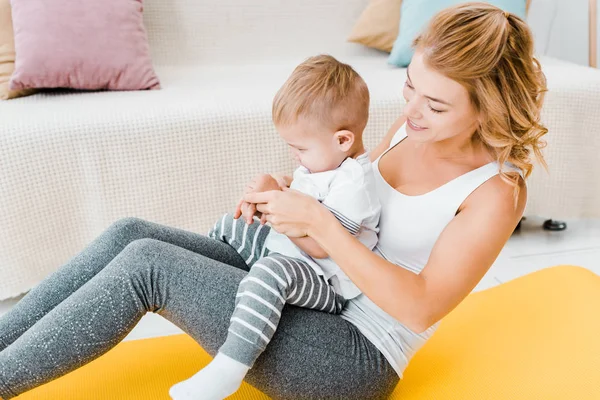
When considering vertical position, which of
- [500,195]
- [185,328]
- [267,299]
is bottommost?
[185,328]

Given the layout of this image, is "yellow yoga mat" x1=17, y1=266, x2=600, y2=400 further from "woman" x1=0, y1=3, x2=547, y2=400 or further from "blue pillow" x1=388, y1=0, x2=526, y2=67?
"blue pillow" x1=388, y1=0, x2=526, y2=67

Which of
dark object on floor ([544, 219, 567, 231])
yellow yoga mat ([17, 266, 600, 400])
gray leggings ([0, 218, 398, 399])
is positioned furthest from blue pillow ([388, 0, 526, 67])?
gray leggings ([0, 218, 398, 399])

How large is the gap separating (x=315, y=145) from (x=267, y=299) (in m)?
0.29

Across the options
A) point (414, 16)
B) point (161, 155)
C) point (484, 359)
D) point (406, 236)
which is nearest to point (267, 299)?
point (406, 236)

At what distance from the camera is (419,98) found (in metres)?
1.07

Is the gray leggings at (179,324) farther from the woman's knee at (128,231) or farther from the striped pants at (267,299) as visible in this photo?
the woman's knee at (128,231)

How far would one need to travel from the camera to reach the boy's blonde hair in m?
1.13

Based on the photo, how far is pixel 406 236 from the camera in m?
1.16

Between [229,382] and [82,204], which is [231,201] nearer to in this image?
[82,204]

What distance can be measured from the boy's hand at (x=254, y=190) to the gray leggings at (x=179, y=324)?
0.11 m

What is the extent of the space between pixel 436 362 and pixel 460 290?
0.32m

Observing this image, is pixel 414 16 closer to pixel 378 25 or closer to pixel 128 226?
pixel 378 25

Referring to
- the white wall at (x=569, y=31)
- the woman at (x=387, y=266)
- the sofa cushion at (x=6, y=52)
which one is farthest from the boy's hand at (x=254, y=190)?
the white wall at (x=569, y=31)

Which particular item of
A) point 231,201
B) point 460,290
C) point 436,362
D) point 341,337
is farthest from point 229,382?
point 231,201
